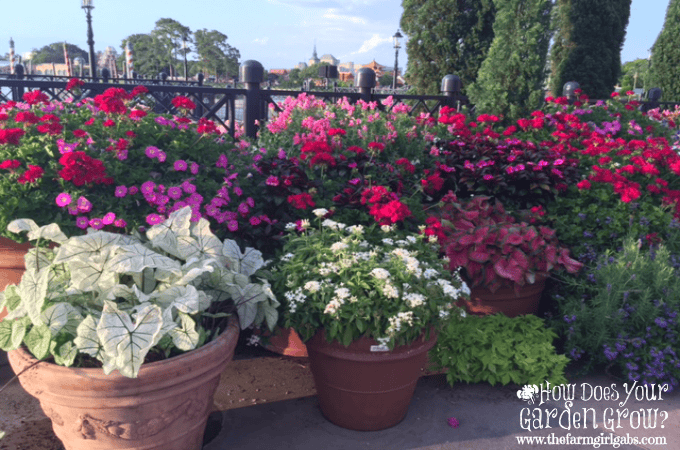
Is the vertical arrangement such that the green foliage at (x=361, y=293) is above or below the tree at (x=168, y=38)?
below

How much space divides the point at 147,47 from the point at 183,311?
2849 inches

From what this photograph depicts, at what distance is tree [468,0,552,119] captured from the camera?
6.68 m

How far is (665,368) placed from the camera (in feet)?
10.00

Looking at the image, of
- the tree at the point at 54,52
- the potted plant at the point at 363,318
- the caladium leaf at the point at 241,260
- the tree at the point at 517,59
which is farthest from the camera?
the tree at the point at 54,52

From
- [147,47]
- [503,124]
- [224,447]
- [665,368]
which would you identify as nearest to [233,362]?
[224,447]

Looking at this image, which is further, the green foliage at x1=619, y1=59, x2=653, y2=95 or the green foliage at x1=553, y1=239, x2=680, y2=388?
the green foliage at x1=619, y1=59, x2=653, y2=95

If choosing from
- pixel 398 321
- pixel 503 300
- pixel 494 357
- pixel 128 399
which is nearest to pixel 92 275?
pixel 128 399

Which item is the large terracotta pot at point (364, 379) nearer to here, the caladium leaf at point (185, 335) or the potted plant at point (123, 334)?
the potted plant at point (123, 334)

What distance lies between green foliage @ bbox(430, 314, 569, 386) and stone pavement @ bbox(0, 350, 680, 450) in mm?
102

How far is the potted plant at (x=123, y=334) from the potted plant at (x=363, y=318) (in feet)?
0.85

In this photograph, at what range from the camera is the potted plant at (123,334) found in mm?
1903

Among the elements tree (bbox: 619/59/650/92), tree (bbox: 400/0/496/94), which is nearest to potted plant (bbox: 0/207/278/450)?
tree (bbox: 400/0/496/94)

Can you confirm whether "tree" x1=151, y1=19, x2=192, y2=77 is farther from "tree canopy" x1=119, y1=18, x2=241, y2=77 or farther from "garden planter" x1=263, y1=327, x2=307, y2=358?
"garden planter" x1=263, y1=327, x2=307, y2=358

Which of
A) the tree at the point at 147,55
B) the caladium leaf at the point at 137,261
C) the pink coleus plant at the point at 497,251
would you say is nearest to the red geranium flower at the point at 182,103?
the caladium leaf at the point at 137,261
